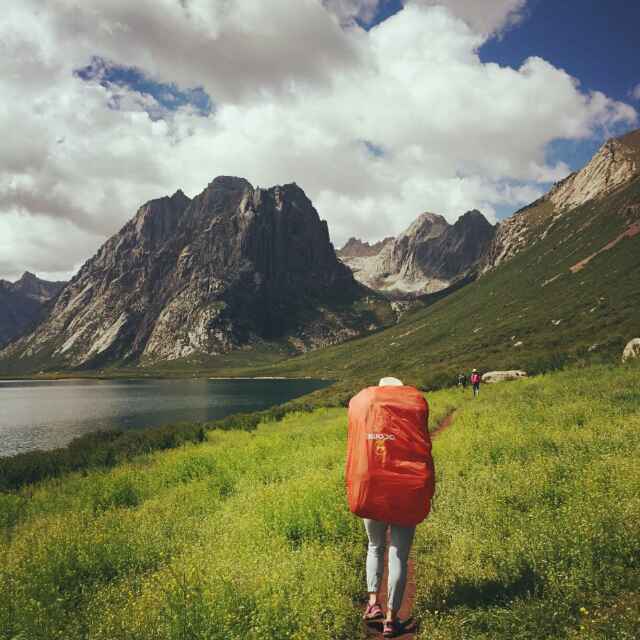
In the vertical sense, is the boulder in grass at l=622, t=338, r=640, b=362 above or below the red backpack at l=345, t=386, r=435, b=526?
above

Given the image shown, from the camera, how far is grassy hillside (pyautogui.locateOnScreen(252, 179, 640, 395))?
62.8 m

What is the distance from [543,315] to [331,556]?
114 metres

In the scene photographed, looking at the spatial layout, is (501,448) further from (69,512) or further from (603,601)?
(69,512)

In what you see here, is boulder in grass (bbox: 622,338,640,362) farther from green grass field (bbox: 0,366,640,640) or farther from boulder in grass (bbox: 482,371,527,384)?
green grass field (bbox: 0,366,640,640)

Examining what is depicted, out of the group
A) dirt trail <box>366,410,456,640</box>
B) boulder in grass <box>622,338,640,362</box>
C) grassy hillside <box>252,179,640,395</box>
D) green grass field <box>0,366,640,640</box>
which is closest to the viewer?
green grass field <box>0,366,640,640</box>

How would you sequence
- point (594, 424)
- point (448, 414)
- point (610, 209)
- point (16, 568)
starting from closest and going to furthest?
point (16, 568) → point (594, 424) → point (448, 414) → point (610, 209)

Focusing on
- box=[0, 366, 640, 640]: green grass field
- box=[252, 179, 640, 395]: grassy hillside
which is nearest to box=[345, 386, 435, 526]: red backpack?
box=[0, 366, 640, 640]: green grass field

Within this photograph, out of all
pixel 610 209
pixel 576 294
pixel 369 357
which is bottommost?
pixel 369 357

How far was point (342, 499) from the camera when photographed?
29.4 ft

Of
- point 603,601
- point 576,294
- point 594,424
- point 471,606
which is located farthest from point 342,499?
point 576,294

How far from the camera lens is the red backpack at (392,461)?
16.7 feet

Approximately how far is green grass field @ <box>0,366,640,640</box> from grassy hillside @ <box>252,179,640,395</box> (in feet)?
111

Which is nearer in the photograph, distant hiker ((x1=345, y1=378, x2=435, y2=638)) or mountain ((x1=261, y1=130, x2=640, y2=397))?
distant hiker ((x1=345, y1=378, x2=435, y2=638))

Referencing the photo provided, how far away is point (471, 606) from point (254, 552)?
3501 millimetres
